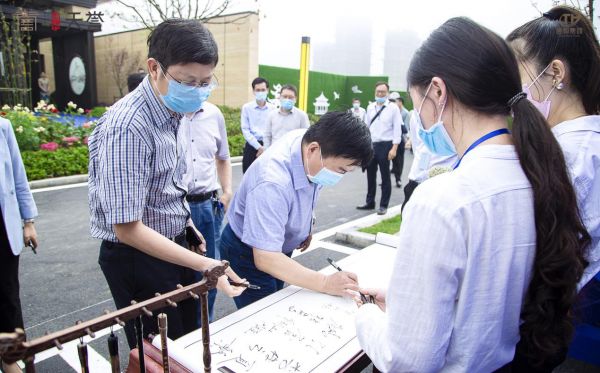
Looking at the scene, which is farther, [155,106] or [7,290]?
[7,290]

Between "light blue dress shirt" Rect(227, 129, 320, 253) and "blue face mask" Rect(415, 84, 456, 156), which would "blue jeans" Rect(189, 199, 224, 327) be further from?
"blue face mask" Rect(415, 84, 456, 156)

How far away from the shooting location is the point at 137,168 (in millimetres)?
1316

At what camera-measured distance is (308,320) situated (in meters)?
1.49

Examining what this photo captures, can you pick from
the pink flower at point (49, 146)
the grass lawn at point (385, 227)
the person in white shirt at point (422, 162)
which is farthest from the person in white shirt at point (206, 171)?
the pink flower at point (49, 146)

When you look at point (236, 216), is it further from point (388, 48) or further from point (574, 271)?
point (388, 48)

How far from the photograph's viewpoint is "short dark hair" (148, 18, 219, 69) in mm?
1419

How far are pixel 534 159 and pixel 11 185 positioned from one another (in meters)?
2.34

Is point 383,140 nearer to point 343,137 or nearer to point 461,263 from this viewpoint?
point 343,137

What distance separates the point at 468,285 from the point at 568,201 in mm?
280

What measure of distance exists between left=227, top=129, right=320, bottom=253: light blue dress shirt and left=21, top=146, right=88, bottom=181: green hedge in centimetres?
601

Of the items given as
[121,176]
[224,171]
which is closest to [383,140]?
[224,171]

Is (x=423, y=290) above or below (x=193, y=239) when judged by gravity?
above

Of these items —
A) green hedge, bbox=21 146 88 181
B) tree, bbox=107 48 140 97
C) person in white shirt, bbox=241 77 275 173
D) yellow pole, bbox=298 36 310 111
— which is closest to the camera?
person in white shirt, bbox=241 77 275 173

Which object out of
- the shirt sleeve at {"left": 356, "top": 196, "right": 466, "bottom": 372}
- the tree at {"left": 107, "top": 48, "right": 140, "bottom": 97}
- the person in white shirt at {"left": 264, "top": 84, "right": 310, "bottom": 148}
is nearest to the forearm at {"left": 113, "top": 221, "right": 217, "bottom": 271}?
the shirt sleeve at {"left": 356, "top": 196, "right": 466, "bottom": 372}
